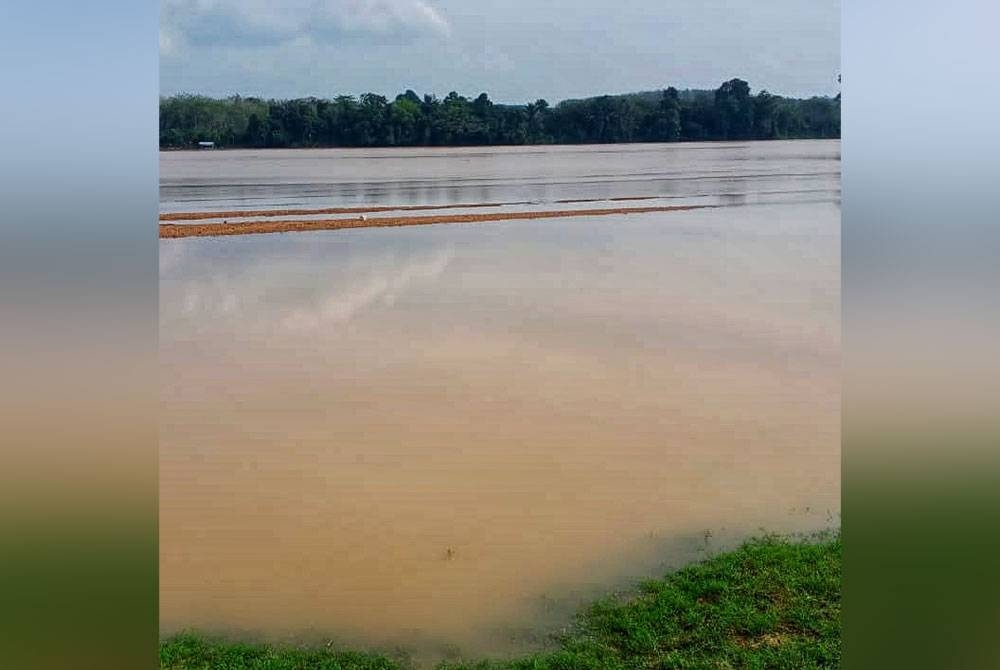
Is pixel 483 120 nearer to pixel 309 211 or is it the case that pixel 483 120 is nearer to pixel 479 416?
pixel 309 211

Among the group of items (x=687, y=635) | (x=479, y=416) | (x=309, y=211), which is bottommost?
(x=687, y=635)

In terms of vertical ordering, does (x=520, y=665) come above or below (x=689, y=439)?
below

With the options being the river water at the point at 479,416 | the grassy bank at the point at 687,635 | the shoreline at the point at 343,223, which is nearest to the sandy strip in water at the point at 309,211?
the shoreline at the point at 343,223

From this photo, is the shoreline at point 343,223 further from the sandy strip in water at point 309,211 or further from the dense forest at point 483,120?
the dense forest at point 483,120

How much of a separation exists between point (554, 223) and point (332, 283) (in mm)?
2740

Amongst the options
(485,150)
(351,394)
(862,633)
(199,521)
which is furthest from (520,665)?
(485,150)

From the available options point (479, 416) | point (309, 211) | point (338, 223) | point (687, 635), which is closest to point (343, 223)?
point (338, 223)

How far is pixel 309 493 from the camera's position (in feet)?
16.0

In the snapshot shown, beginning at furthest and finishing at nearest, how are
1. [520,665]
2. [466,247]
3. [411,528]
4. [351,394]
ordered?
[466,247] → [351,394] → [411,528] → [520,665]

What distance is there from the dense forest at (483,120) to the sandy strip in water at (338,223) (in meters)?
2.10

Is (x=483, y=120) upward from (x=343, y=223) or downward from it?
upward

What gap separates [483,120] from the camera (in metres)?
11.5

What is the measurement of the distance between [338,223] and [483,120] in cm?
285

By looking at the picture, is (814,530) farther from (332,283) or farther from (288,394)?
(332,283)
